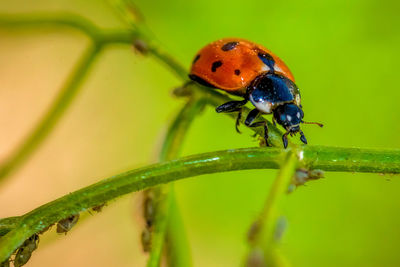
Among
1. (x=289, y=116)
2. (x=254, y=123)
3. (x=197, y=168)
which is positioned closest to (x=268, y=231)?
(x=197, y=168)

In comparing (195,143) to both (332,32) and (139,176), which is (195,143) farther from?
(139,176)

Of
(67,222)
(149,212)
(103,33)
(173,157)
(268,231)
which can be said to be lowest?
(268,231)

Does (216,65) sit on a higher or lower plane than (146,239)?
higher

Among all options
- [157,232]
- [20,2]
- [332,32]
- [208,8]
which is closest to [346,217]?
[332,32]

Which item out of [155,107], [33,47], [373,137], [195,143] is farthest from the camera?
[33,47]

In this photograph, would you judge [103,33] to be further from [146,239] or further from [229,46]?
[146,239]

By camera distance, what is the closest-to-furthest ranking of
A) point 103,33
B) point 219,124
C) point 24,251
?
point 24,251, point 103,33, point 219,124

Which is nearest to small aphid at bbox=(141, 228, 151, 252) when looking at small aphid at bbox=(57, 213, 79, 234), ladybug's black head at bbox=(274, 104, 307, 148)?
small aphid at bbox=(57, 213, 79, 234)

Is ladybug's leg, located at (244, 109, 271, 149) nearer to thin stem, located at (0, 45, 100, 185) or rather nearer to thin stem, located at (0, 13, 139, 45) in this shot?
thin stem, located at (0, 13, 139, 45)
